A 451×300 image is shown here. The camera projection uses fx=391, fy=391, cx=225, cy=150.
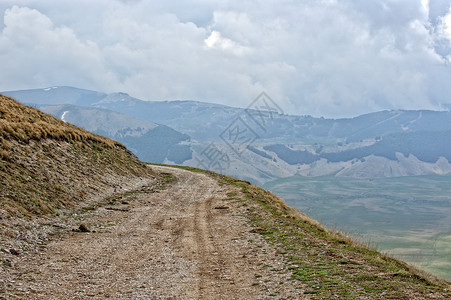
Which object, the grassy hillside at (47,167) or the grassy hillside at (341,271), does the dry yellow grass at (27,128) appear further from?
the grassy hillside at (341,271)

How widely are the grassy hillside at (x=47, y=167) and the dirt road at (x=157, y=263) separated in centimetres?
333

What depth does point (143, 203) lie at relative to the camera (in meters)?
31.8

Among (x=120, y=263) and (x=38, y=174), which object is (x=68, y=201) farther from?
(x=120, y=263)

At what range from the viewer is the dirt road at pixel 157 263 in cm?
1212

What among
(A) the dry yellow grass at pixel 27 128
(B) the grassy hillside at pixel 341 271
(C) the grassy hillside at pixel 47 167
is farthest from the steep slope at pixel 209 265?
(A) the dry yellow grass at pixel 27 128

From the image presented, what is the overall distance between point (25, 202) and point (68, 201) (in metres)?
4.58

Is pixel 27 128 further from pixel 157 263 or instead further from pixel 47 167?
pixel 157 263

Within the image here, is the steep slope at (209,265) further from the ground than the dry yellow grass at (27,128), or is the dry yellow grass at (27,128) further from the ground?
the dry yellow grass at (27,128)

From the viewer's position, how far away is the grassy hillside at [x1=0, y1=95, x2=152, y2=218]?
74.5 ft

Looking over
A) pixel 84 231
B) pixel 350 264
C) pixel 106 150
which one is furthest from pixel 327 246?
pixel 106 150

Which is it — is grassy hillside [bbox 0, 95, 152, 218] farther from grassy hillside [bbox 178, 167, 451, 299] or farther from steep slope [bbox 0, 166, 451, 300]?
grassy hillside [bbox 178, 167, 451, 299]

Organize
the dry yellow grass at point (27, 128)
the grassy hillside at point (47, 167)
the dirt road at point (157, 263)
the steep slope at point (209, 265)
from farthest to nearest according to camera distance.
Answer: the dry yellow grass at point (27, 128), the grassy hillside at point (47, 167), the dirt road at point (157, 263), the steep slope at point (209, 265)

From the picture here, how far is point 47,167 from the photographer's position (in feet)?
96.4

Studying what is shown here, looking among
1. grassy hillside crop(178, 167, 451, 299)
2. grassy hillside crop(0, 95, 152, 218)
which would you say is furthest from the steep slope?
grassy hillside crop(0, 95, 152, 218)
